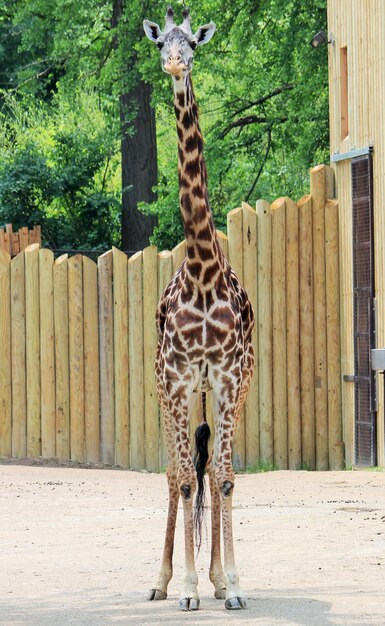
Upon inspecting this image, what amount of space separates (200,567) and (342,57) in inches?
267

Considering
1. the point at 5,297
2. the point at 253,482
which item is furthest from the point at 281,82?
the point at 253,482

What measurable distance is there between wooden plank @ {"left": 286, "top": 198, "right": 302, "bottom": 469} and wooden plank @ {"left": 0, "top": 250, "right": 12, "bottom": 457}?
8.61 ft

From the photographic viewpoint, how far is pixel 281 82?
19.6 metres

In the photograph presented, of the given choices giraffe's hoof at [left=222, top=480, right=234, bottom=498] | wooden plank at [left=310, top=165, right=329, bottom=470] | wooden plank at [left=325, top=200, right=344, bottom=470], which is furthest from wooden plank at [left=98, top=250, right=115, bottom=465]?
giraffe's hoof at [left=222, top=480, right=234, bottom=498]

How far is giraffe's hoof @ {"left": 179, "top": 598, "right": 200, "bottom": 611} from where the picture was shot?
621 centimetres

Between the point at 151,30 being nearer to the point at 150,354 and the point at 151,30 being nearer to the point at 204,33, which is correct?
the point at 204,33

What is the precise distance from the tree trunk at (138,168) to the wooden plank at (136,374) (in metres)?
8.84

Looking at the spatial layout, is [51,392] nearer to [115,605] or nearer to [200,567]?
[200,567]

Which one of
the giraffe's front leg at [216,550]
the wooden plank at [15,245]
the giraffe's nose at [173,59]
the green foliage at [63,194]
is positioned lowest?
the giraffe's front leg at [216,550]

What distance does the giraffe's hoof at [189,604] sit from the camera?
621 cm

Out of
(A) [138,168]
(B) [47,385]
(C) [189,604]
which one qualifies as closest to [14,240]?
(B) [47,385]

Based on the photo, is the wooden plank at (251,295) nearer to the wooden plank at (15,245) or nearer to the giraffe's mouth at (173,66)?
the wooden plank at (15,245)

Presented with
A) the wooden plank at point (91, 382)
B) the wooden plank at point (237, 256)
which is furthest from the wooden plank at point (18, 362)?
the wooden plank at point (237, 256)

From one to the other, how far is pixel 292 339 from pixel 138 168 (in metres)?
9.87
